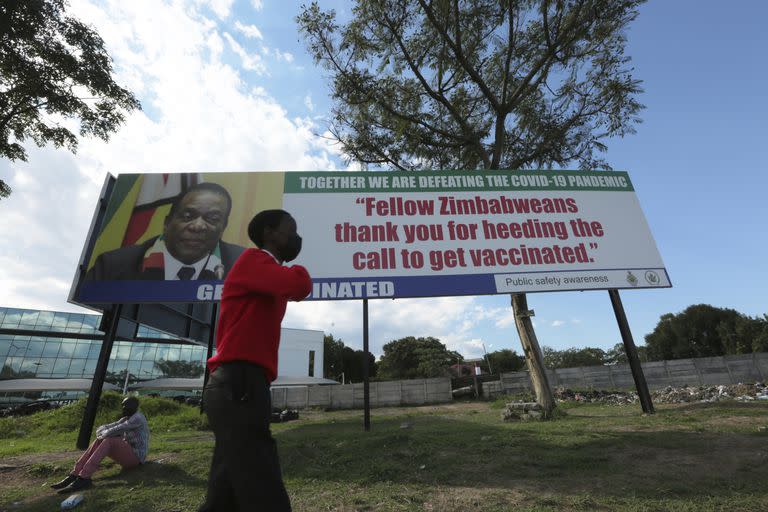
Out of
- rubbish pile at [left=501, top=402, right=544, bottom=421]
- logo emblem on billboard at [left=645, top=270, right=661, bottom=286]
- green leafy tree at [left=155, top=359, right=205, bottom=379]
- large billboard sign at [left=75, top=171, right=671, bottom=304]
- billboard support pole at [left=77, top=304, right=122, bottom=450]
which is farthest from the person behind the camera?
green leafy tree at [left=155, top=359, right=205, bottom=379]

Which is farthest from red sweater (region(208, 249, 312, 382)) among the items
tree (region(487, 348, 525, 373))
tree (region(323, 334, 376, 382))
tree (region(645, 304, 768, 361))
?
tree (region(487, 348, 525, 373))

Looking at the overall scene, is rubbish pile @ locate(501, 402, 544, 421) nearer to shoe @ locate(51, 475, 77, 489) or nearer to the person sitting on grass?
the person sitting on grass

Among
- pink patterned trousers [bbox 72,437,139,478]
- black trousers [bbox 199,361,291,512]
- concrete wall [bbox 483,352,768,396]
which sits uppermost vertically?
concrete wall [bbox 483,352,768,396]

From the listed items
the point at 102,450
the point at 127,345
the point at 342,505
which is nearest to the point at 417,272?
the point at 342,505

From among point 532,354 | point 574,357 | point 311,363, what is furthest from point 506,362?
point 532,354

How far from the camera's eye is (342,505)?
144 inches

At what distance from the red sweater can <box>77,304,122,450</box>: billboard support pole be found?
6.65 meters

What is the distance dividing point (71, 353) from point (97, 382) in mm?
46218

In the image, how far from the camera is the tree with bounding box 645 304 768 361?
4416 centimetres

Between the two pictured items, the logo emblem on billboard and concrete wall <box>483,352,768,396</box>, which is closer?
the logo emblem on billboard

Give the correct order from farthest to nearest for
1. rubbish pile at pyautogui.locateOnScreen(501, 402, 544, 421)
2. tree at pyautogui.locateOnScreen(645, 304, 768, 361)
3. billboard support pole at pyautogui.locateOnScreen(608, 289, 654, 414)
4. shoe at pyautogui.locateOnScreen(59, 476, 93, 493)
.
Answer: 1. tree at pyautogui.locateOnScreen(645, 304, 768, 361)
2. rubbish pile at pyautogui.locateOnScreen(501, 402, 544, 421)
3. billboard support pole at pyautogui.locateOnScreen(608, 289, 654, 414)
4. shoe at pyautogui.locateOnScreen(59, 476, 93, 493)

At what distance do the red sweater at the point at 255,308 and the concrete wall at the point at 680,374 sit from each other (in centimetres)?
1880

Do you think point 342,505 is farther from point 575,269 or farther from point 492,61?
point 492,61

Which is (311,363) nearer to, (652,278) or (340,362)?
(340,362)
